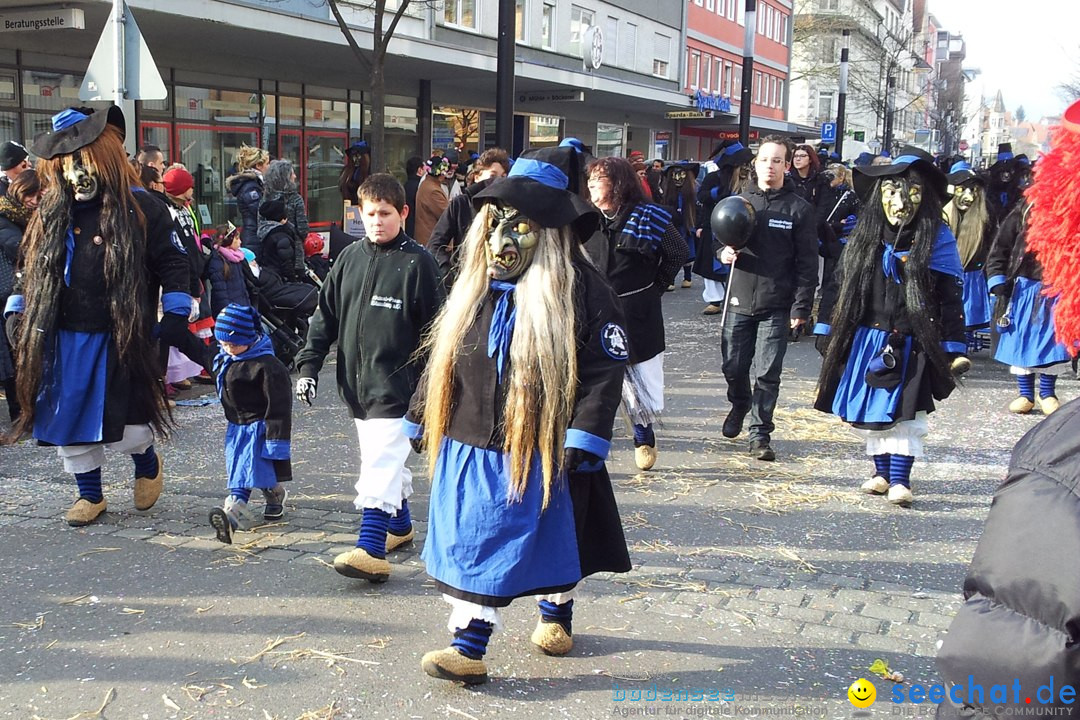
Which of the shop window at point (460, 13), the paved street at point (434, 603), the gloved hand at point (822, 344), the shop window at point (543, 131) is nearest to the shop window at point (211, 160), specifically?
the shop window at point (460, 13)

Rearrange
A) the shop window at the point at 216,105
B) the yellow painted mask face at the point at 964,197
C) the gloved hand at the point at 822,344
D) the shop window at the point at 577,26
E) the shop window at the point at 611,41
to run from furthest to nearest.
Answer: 1. the shop window at the point at 611,41
2. the shop window at the point at 577,26
3. the shop window at the point at 216,105
4. the yellow painted mask face at the point at 964,197
5. the gloved hand at the point at 822,344

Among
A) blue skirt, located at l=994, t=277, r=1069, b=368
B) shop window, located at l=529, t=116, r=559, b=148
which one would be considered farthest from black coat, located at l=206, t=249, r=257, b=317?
shop window, located at l=529, t=116, r=559, b=148

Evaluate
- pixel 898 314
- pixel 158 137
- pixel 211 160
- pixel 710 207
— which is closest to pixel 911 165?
pixel 898 314

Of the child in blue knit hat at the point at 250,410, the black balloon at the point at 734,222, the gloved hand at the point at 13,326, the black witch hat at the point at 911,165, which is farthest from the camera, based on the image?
the black balloon at the point at 734,222

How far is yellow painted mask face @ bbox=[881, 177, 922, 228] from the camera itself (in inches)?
233

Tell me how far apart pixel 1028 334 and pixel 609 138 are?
25616 mm

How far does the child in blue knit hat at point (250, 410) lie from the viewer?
5270 mm

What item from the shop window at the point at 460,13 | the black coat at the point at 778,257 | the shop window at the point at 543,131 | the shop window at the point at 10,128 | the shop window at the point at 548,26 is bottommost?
the black coat at the point at 778,257

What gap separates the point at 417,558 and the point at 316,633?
3.12 ft

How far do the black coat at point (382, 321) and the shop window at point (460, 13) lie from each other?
1837 cm

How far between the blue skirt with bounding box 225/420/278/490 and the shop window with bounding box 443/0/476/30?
59.7 feet

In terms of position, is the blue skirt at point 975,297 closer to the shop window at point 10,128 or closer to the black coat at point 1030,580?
the black coat at point 1030,580

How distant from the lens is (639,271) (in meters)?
6.57

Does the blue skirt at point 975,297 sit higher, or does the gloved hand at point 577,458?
the blue skirt at point 975,297
